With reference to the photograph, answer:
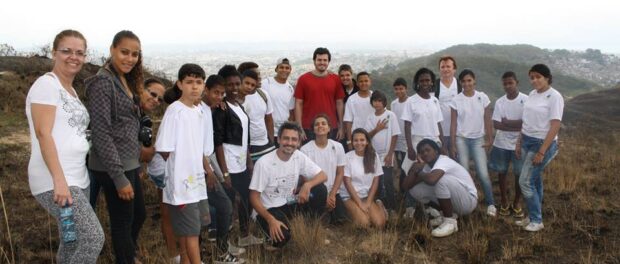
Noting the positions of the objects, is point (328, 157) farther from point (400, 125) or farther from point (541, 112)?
point (541, 112)

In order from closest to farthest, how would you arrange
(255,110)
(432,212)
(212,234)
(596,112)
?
1. (212,234)
2. (255,110)
3. (432,212)
4. (596,112)

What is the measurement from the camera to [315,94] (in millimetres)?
5195

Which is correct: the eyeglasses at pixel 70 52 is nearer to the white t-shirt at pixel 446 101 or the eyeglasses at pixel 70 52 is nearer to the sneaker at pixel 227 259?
the sneaker at pixel 227 259

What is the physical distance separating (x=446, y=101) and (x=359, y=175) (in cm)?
161

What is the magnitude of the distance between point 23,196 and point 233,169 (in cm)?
309

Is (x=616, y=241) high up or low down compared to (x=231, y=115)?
down

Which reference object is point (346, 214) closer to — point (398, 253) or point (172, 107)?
point (398, 253)

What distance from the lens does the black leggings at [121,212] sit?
8.50 ft

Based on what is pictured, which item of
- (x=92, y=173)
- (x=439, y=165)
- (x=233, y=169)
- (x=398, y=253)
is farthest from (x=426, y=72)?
(x=92, y=173)

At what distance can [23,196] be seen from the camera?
515 centimetres

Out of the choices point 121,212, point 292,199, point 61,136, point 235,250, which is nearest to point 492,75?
point 292,199

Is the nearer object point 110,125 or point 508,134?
point 110,125

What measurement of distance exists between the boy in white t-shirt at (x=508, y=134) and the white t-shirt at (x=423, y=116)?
0.68m

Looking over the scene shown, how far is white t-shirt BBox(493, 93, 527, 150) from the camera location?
4.75 meters
